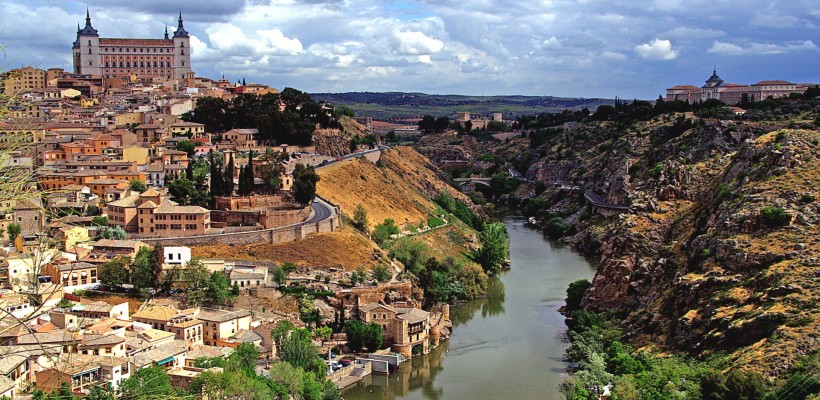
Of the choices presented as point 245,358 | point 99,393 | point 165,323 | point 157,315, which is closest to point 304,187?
point 157,315

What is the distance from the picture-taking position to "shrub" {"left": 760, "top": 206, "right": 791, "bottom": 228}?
1470 inches

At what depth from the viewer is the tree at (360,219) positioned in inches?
2003

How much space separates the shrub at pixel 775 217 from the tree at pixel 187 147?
31.6 metres

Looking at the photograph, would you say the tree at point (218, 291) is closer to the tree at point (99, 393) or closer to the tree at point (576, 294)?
the tree at point (99, 393)

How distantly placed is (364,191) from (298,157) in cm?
483

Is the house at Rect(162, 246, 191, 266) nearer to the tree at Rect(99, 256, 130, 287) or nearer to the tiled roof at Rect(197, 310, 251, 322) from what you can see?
the tree at Rect(99, 256, 130, 287)

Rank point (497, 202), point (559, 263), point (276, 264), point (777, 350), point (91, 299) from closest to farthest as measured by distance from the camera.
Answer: point (777, 350) < point (91, 299) < point (276, 264) < point (559, 263) < point (497, 202)

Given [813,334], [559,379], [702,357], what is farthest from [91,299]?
[813,334]

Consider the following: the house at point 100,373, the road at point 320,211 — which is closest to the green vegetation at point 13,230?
the house at point 100,373

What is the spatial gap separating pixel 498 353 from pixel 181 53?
66.6 m

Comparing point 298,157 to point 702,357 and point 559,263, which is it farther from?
point 702,357

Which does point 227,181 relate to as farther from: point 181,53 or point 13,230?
point 181,53

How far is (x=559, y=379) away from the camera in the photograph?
1271 inches

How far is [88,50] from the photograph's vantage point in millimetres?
89000
